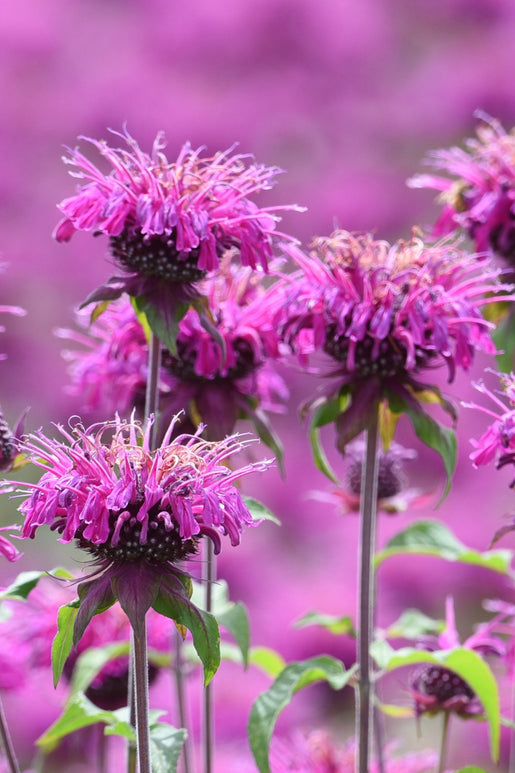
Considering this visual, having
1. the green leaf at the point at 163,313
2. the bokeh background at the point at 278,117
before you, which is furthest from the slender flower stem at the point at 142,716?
the bokeh background at the point at 278,117

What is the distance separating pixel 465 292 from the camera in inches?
42.3

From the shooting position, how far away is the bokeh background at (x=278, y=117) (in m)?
3.09

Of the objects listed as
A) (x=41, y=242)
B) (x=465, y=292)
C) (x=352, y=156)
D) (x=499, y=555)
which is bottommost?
(x=499, y=555)

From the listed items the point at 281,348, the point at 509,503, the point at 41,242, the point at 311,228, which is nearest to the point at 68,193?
the point at 41,242

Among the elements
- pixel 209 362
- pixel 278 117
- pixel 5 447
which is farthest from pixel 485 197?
pixel 278 117

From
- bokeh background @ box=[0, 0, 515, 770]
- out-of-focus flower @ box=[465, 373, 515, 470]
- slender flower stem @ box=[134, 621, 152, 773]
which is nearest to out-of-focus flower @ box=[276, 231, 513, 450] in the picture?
out-of-focus flower @ box=[465, 373, 515, 470]

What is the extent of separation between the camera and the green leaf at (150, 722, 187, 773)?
902 millimetres

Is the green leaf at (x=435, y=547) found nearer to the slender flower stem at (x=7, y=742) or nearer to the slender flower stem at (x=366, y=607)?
the slender flower stem at (x=366, y=607)

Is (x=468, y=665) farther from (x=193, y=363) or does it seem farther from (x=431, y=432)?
(x=193, y=363)

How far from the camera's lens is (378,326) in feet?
3.30

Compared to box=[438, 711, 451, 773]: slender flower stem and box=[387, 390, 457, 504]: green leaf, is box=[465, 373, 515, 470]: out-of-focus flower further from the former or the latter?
box=[438, 711, 451, 773]: slender flower stem

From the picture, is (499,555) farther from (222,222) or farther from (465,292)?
(222,222)

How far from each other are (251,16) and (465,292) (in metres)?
2.72

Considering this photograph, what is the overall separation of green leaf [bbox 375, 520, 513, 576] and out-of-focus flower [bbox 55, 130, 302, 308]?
1.16 feet
